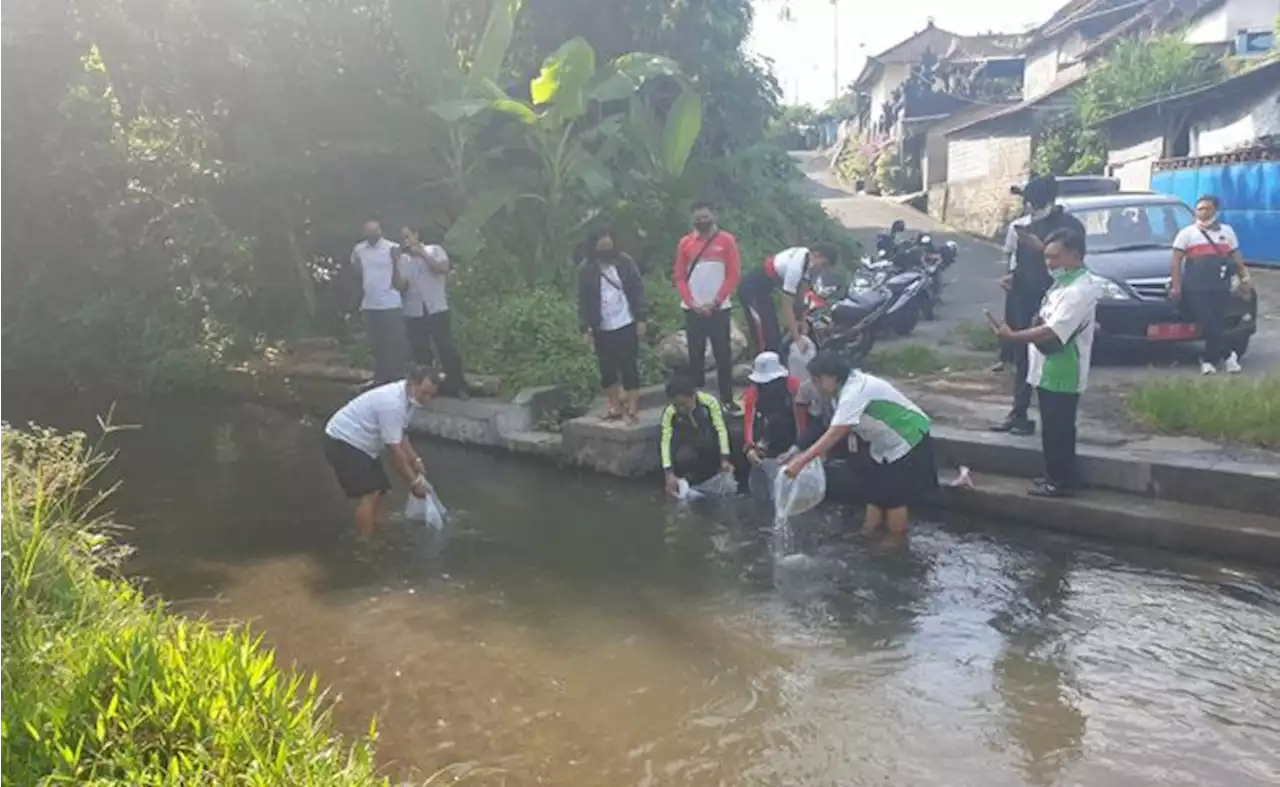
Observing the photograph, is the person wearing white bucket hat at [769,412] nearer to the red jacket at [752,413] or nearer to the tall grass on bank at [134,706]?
the red jacket at [752,413]

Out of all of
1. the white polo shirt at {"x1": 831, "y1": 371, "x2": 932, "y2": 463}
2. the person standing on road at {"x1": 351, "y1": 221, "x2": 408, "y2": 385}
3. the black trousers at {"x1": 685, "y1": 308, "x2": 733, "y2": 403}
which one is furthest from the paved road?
the person standing on road at {"x1": 351, "y1": 221, "x2": 408, "y2": 385}

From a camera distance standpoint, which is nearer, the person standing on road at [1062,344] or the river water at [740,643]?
the river water at [740,643]

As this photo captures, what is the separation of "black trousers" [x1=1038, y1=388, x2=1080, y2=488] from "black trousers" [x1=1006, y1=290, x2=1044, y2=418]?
2.83 feet

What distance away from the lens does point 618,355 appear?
29.8 feet

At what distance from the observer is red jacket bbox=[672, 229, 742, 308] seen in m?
8.91

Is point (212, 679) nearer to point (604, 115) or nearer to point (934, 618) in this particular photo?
point (934, 618)

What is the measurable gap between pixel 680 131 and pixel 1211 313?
19.6ft

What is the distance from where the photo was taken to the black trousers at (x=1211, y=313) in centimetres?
980

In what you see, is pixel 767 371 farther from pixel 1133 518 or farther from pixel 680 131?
pixel 680 131

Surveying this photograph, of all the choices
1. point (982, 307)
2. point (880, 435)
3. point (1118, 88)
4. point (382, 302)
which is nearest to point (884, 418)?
point (880, 435)

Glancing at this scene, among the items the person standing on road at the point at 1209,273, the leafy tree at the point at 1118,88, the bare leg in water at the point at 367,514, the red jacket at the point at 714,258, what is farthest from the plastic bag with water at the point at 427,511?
the leafy tree at the point at 1118,88

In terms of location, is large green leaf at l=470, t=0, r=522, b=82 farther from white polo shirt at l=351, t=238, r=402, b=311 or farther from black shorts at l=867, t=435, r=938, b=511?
black shorts at l=867, t=435, r=938, b=511

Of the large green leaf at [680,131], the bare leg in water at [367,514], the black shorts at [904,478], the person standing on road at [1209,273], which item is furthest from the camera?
the large green leaf at [680,131]

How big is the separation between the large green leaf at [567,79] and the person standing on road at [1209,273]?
571 cm
